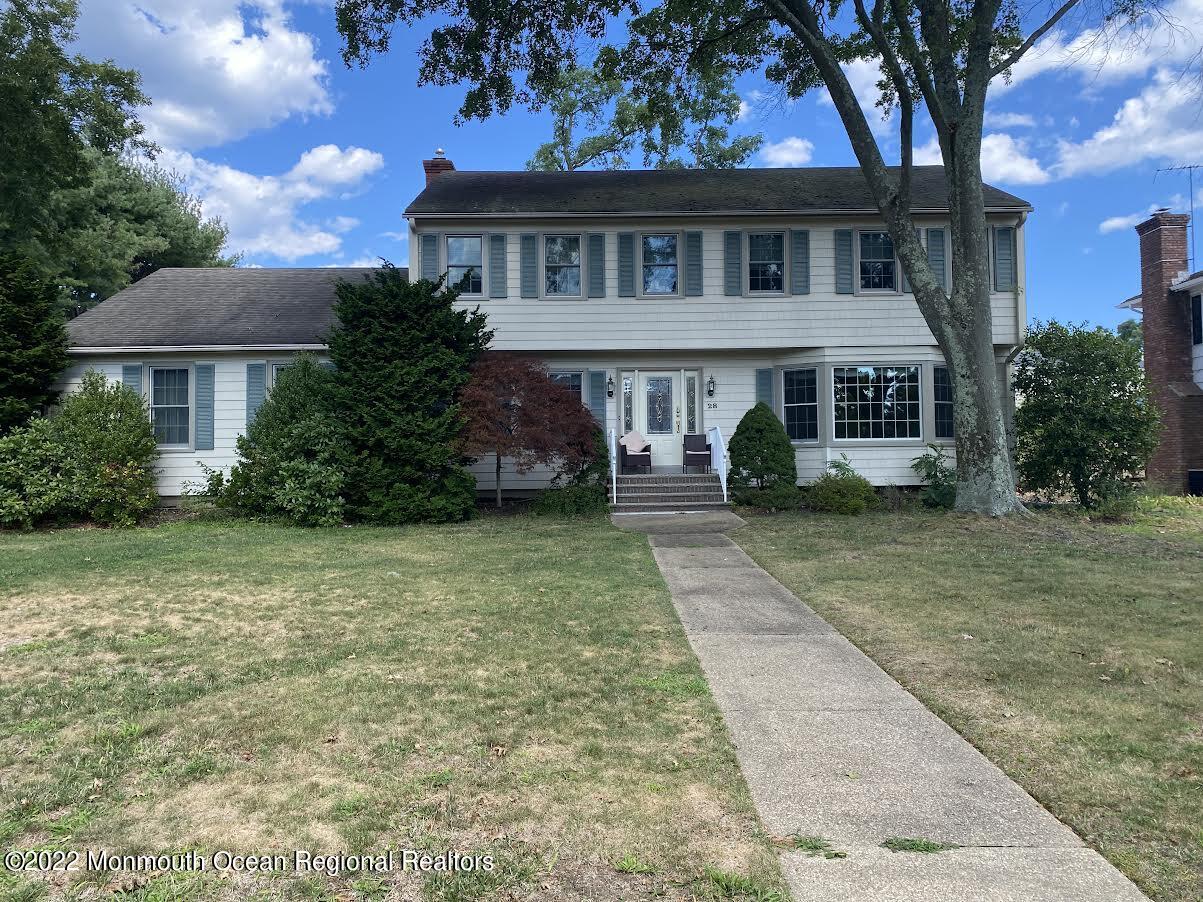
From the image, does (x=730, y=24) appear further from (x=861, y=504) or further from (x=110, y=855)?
(x=110, y=855)

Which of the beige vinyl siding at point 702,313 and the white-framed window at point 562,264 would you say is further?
the white-framed window at point 562,264

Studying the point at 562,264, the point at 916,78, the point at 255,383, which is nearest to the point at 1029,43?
the point at 916,78

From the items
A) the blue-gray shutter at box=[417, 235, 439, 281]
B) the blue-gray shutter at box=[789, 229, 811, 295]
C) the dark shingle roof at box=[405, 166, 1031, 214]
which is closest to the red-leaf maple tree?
the blue-gray shutter at box=[417, 235, 439, 281]

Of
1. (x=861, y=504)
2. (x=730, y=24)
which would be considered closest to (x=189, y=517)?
(x=861, y=504)

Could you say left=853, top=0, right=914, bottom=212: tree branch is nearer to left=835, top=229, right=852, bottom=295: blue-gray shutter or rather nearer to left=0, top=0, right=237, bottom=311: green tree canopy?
left=835, top=229, right=852, bottom=295: blue-gray shutter

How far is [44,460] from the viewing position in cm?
1296

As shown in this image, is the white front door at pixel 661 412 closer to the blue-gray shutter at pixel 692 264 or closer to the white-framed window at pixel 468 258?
the blue-gray shutter at pixel 692 264

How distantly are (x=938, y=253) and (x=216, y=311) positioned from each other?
16.2 metres

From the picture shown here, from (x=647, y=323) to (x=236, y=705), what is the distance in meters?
12.3

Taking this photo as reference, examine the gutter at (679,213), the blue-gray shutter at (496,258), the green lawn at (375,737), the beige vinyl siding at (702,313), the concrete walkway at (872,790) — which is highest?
the gutter at (679,213)

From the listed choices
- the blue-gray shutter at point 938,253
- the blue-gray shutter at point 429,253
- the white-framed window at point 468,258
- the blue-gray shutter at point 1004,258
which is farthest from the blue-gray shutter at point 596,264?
the blue-gray shutter at point 1004,258

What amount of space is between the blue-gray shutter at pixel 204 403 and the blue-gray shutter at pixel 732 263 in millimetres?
11227

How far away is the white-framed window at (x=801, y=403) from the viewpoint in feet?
50.0

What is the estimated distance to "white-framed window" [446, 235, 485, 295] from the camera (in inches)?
599
